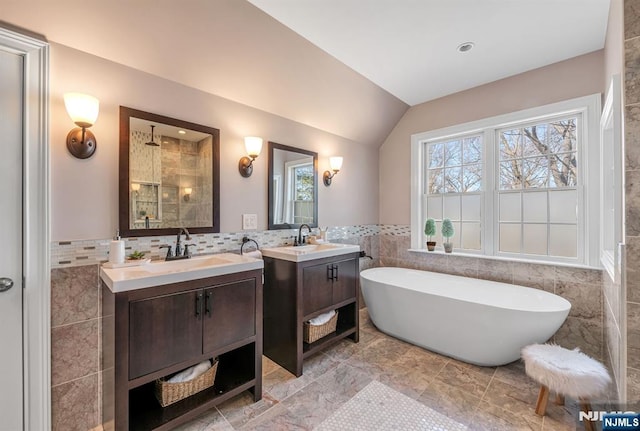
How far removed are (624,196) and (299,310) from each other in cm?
207

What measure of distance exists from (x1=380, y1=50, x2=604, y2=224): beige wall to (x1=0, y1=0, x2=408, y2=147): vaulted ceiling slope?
935mm

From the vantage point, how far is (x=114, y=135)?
177 centimetres

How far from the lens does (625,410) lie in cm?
135

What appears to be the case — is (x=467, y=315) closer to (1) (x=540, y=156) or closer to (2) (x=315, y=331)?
(2) (x=315, y=331)

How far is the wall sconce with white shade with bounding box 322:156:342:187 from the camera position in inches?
125

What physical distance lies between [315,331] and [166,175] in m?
1.79

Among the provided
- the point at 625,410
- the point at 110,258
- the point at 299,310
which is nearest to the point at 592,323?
the point at 625,410

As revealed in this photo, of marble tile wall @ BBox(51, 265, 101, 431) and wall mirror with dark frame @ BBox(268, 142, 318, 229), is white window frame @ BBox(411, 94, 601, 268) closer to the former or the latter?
wall mirror with dark frame @ BBox(268, 142, 318, 229)

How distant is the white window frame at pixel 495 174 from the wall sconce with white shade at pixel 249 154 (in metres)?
2.15

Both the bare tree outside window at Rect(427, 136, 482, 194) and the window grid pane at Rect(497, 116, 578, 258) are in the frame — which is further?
the bare tree outside window at Rect(427, 136, 482, 194)

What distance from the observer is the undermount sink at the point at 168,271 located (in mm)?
1412

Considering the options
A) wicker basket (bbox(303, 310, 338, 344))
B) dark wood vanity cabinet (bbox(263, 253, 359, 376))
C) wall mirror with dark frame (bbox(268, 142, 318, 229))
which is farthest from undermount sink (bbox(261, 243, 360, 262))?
wicker basket (bbox(303, 310, 338, 344))

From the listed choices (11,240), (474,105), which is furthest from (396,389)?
(474,105)

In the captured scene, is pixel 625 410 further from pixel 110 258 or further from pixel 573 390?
pixel 110 258
